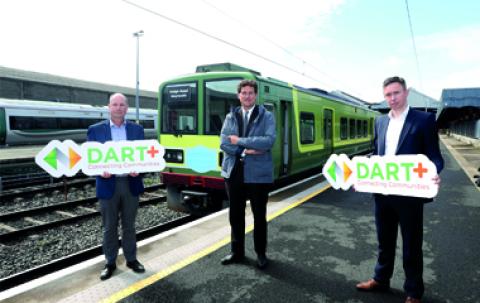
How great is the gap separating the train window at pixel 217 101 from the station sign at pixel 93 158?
274cm

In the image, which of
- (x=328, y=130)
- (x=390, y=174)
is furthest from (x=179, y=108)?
(x=328, y=130)

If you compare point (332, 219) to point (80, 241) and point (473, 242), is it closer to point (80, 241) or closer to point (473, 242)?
point (473, 242)

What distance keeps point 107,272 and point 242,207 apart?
148cm

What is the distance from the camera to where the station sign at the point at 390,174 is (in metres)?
2.53

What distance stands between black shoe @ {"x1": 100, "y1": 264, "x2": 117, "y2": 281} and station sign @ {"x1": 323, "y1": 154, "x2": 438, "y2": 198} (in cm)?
235

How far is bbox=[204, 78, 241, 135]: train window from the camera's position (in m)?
5.94

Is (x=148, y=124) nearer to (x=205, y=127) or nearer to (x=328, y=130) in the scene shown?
(x=328, y=130)

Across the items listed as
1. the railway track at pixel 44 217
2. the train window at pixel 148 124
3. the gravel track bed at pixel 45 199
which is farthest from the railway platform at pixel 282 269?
the train window at pixel 148 124

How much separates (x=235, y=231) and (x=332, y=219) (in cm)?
218

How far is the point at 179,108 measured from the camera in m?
6.43

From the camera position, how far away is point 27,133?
18516mm

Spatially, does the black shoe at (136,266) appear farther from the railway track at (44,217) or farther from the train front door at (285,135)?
the train front door at (285,135)

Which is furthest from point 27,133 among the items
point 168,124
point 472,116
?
point 472,116

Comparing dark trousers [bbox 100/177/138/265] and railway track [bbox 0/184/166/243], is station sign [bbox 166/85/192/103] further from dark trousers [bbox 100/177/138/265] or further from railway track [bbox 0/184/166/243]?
dark trousers [bbox 100/177/138/265]
